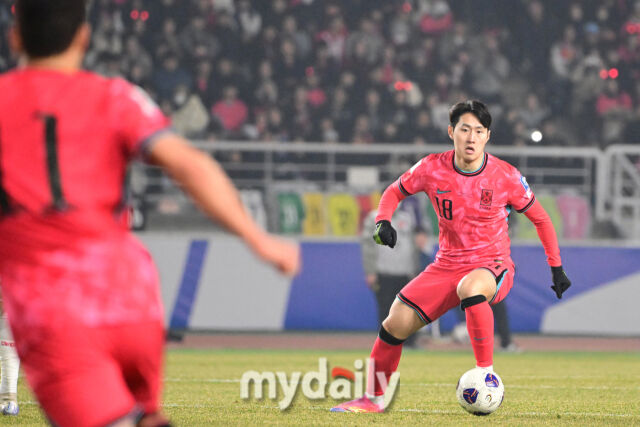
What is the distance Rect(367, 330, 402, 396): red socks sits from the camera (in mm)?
7266

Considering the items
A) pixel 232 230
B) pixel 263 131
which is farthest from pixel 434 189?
pixel 263 131

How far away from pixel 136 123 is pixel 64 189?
0.28m

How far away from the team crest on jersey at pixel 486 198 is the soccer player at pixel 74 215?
4556 mm

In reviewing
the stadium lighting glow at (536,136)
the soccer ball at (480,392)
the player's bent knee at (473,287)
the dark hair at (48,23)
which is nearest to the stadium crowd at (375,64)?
the stadium lighting glow at (536,136)

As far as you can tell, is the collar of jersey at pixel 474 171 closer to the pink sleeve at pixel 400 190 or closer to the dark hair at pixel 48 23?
the pink sleeve at pixel 400 190

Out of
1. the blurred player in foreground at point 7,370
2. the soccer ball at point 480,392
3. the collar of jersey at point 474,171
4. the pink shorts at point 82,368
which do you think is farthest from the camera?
the collar of jersey at point 474,171

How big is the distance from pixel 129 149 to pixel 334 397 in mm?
5508

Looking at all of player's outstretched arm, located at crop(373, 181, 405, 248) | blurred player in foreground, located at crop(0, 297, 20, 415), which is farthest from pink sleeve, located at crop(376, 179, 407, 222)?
blurred player in foreground, located at crop(0, 297, 20, 415)

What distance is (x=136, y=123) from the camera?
296cm

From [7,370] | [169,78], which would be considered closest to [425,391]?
[7,370]

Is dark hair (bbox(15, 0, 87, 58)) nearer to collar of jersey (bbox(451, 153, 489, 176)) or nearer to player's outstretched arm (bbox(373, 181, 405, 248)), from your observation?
player's outstretched arm (bbox(373, 181, 405, 248))

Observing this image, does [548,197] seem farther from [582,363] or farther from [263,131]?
[263,131]

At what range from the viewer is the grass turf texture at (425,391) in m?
6.95

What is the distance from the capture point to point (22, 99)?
2975 millimetres
